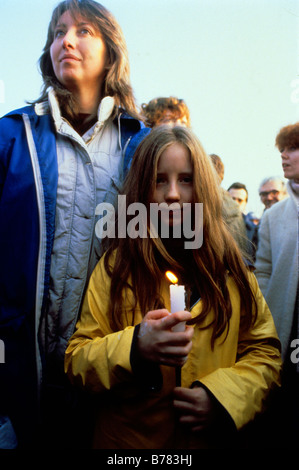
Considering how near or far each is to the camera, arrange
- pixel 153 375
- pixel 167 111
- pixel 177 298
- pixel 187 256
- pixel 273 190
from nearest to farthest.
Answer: pixel 177 298 < pixel 153 375 < pixel 187 256 < pixel 167 111 < pixel 273 190

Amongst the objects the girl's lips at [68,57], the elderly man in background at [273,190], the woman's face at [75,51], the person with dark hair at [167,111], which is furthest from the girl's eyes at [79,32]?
the elderly man in background at [273,190]

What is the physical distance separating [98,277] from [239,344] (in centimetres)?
→ 61

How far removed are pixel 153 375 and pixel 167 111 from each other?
78.8 inches

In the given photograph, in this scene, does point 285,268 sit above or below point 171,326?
above

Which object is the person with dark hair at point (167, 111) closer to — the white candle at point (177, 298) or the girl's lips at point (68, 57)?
the girl's lips at point (68, 57)

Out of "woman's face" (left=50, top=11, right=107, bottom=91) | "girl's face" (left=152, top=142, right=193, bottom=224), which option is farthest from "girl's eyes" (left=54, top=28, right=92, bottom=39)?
"girl's face" (left=152, top=142, right=193, bottom=224)

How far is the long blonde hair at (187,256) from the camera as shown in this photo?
1.28 meters

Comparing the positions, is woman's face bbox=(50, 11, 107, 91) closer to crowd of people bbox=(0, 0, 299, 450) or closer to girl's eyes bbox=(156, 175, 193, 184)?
Answer: crowd of people bbox=(0, 0, 299, 450)

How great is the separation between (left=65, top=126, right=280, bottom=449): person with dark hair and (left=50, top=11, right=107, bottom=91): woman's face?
0.48 m

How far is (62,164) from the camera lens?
1.50 metres

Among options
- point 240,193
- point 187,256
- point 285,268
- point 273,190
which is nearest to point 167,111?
point 285,268

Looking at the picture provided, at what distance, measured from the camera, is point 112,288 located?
127 centimetres

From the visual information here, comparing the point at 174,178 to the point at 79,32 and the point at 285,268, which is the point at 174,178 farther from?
the point at 285,268
